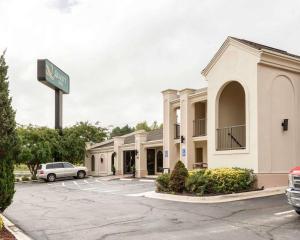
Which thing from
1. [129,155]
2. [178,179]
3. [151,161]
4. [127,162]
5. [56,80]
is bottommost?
[178,179]

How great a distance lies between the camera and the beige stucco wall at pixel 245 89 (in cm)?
1823

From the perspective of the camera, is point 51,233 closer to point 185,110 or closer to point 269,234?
point 269,234

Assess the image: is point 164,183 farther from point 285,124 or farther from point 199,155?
point 199,155

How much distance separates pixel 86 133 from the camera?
51.1 m

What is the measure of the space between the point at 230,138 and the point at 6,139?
12853mm

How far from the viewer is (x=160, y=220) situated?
12.0m

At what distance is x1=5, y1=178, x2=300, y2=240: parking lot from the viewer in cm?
1002

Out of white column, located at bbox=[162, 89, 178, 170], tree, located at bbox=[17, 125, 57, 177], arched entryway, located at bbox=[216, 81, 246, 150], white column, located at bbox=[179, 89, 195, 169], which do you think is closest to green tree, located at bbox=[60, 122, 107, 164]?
tree, located at bbox=[17, 125, 57, 177]

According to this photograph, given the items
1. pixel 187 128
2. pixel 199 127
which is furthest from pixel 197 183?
pixel 199 127

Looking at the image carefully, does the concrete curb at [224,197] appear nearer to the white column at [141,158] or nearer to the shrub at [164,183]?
the shrub at [164,183]

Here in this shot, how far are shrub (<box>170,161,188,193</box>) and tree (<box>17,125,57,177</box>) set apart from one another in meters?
23.3

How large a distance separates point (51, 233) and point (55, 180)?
27.9 m

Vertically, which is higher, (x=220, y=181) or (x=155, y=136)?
(x=155, y=136)

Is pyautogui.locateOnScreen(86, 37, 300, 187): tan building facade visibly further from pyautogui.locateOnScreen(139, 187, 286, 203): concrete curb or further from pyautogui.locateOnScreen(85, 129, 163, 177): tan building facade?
pyautogui.locateOnScreen(85, 129, 163, 177): tan building facade
